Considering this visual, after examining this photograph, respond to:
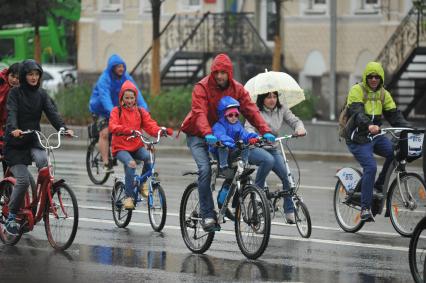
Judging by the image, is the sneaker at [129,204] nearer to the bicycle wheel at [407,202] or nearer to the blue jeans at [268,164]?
the blue jeans at [268,164]

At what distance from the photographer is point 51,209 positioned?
13.1 metres

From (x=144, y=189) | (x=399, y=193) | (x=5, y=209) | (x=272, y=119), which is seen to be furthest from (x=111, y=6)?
(x=5, y=209)

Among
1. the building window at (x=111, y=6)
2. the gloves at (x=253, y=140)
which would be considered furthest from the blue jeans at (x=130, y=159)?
the building window at (x=111, y=6)

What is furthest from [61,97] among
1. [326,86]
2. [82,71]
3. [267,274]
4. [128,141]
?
[267,274]

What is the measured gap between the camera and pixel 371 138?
47.8ft

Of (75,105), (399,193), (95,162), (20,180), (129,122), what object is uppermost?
(129,122)

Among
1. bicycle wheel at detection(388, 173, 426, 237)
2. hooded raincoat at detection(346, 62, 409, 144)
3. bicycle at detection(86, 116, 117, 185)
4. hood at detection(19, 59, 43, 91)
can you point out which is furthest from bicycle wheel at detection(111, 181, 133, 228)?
bicycle at detection(86, 116, 117, 185)

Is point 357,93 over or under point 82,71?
over

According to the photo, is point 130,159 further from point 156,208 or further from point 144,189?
point 156,208

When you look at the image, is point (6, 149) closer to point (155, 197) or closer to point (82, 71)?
point (155, 197)

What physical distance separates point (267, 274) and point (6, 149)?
121 inches

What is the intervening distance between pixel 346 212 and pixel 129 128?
2411 millimetres

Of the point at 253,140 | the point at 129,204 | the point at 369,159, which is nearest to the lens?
the point at 253,140

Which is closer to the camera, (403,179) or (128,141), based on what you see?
(403,179)
